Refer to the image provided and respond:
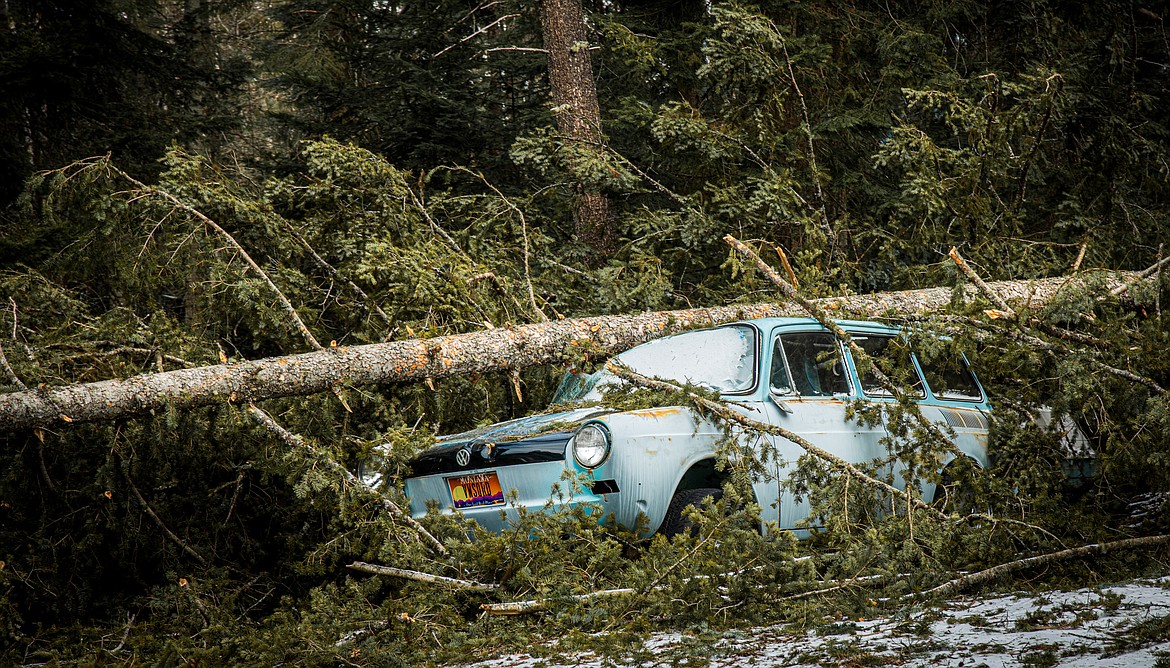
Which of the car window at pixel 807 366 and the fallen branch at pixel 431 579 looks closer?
the fallen branch at pixel 431 579

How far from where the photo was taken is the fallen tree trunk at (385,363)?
5.48 meters

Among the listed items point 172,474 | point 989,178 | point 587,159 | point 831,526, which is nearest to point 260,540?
point 172,474

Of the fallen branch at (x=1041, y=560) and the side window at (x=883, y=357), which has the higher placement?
the side window at (x=883, y=357)

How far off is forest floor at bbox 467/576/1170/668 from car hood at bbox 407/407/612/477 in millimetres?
1370

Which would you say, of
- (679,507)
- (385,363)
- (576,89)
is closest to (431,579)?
(679,507)

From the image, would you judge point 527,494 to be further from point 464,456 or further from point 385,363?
point 385,363

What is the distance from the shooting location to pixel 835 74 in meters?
13.2

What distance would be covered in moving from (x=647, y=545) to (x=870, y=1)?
1183 cm

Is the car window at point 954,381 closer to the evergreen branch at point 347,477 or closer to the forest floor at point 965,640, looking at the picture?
the forest floor at point 965,640

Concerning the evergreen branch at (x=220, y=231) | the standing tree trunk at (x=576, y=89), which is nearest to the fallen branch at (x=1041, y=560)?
the evergreen branch at (x=220, y=231)

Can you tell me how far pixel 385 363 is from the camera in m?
6.16

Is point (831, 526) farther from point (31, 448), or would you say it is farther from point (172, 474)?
point (31, 448)

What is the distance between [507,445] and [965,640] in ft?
8.61

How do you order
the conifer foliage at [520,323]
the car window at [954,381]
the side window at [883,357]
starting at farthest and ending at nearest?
the car window at [954,381]
the side window at [883,357]
the conifer foliage at [520,323]
